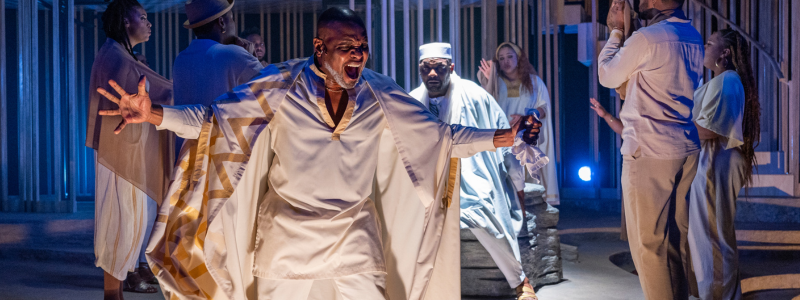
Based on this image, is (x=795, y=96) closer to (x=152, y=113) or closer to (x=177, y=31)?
(x=152, y=113)

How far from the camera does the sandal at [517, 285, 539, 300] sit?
3931 millimetres

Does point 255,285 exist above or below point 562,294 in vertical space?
above

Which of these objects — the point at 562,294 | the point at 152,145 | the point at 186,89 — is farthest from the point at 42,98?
the point at 562,294

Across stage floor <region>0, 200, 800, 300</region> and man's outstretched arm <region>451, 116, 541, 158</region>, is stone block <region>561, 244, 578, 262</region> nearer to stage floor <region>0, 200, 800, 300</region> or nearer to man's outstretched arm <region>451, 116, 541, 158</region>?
stage floor <region>0, 200, 800, 300</region>

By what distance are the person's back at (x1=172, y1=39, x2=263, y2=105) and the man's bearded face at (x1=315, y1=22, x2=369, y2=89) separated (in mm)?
792

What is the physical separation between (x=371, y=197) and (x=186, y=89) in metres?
1.10

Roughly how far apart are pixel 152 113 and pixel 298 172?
1.71 ft

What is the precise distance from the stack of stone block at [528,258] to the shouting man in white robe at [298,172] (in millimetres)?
1662

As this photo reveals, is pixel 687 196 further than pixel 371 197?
Yes

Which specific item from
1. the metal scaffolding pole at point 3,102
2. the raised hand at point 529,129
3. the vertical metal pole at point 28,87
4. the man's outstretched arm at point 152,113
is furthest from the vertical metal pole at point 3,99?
the raised hand at point 529,129

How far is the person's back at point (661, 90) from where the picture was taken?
9.68ft

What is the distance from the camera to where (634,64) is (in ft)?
9.89

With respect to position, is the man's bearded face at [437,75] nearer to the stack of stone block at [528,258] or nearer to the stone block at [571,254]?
the stack of stone block at [528,258]

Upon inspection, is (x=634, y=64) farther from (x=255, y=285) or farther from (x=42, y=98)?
(x=42, y=98)
